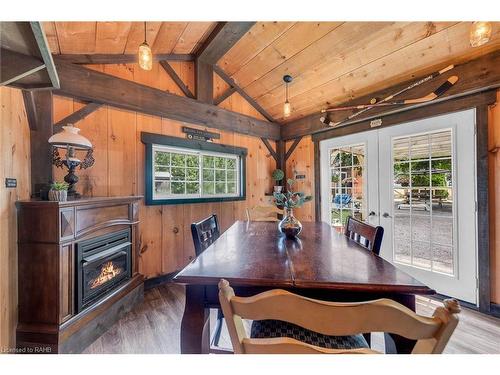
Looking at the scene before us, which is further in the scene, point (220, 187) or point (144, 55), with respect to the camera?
point (220, 187)

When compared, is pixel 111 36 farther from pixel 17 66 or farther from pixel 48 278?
pixel 48 278

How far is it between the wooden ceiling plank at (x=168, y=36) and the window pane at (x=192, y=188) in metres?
1.74

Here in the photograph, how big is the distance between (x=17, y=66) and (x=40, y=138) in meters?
1.07

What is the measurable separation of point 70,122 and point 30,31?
4.83 feet

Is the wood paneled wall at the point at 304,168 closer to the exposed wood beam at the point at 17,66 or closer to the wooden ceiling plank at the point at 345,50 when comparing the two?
the wooden ceiling plank at the point at 345,50

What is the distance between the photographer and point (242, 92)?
12.1 feet

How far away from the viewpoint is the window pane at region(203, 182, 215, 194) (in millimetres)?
3328

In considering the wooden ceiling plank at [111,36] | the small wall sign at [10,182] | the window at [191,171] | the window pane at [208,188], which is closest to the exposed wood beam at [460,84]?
the window at [191,171]

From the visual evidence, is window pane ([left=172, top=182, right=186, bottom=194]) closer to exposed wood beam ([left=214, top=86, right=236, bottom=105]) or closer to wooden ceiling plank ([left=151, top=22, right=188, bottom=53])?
exposed wood beam ([left=214, top=86, right=236, bottom=105])

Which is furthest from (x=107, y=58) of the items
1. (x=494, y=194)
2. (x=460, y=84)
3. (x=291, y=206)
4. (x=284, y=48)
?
(x=494, y=194)
